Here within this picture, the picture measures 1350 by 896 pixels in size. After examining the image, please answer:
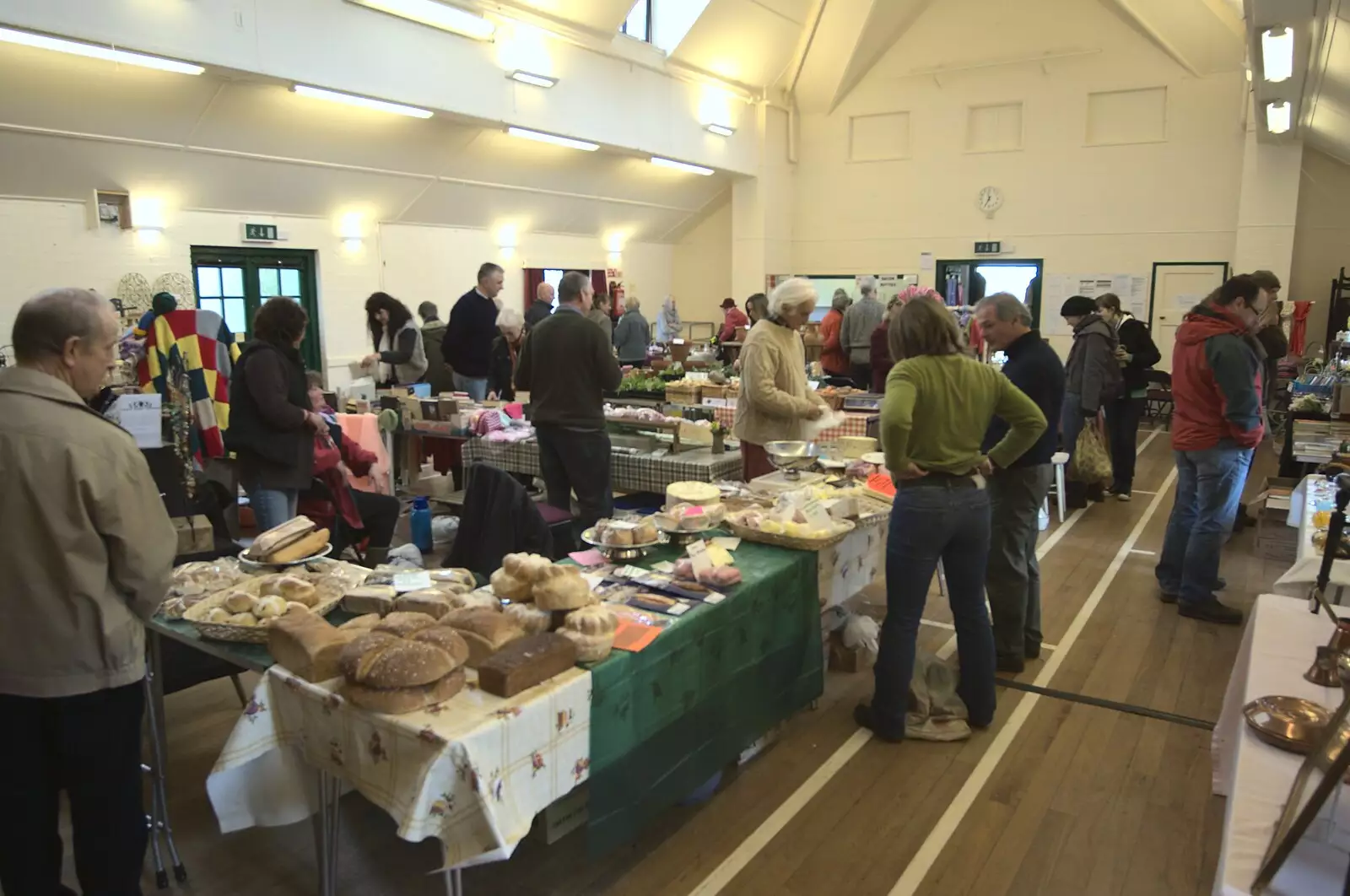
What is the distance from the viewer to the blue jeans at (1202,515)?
4.02 m

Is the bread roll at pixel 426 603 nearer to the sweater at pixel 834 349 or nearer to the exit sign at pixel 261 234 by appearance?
the sweater at pixel 834 349

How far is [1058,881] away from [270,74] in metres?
7.66

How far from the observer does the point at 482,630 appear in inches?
79.8

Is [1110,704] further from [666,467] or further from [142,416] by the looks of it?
[142,416]

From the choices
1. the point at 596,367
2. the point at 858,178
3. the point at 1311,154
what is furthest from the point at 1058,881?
the point at 858,178

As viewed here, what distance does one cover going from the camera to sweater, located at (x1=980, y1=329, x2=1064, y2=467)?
331 centimetres

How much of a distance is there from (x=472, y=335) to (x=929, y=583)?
185 inches

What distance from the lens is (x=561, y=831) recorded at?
2.31 m

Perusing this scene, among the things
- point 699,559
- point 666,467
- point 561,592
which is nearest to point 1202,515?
point 666,467

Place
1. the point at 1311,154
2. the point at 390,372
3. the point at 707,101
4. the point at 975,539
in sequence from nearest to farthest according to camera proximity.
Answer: the point at 975,539
the point at 390,372
the point at 1311,154
the point at 707,101

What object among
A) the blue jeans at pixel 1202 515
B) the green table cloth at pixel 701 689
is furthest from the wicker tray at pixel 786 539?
the blue jeans at pixel 1202 515

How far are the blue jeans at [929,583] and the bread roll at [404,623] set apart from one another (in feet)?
5.00

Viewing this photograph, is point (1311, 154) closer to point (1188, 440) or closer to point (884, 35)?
point (884, 35)

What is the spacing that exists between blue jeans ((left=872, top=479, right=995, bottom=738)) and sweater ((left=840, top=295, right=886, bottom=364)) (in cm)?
537
